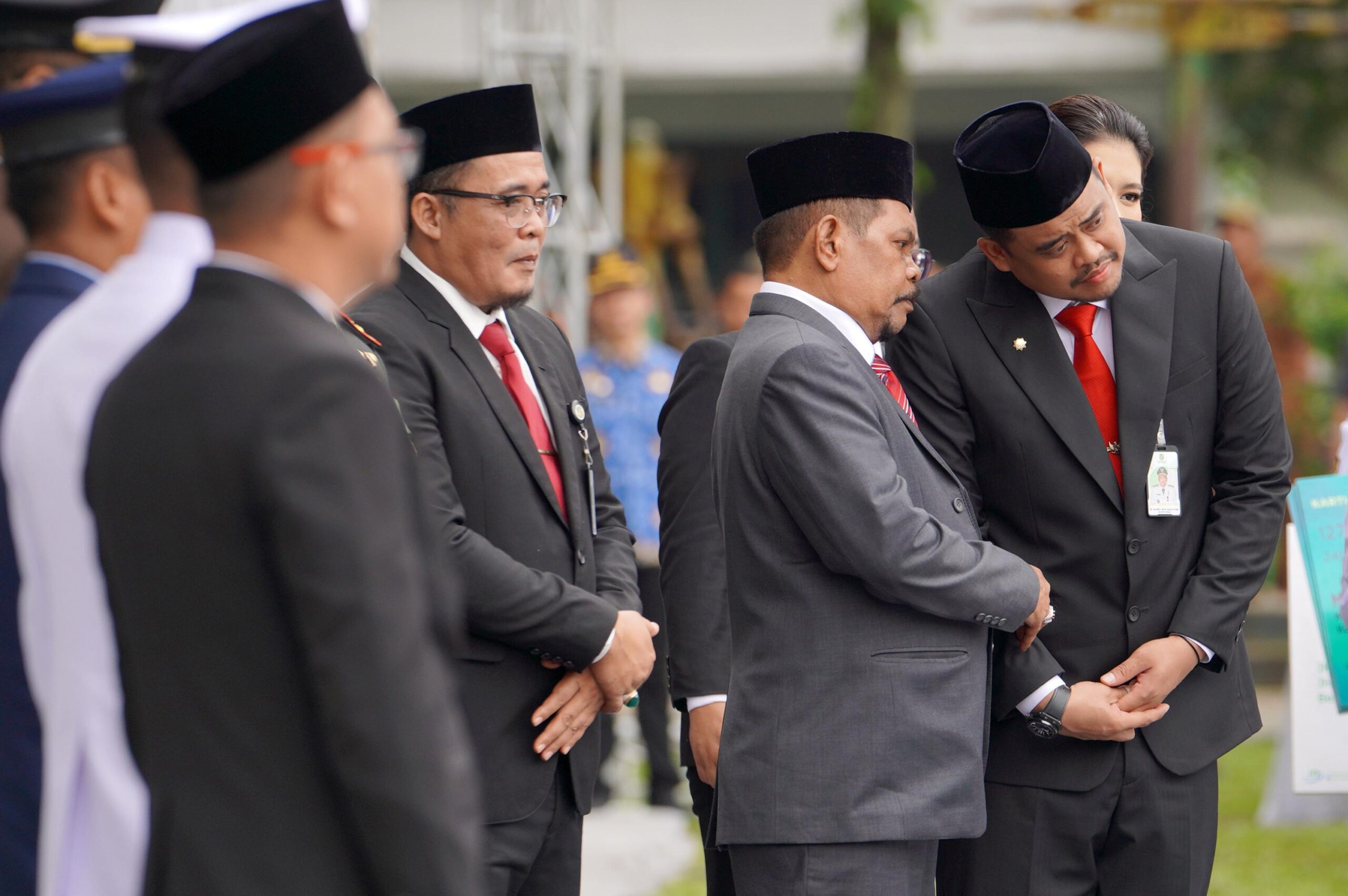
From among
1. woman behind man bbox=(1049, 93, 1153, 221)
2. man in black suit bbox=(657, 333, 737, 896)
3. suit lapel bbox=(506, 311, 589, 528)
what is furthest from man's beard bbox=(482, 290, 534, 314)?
woman behind man bbox=(1049, 93, 1153, 221)

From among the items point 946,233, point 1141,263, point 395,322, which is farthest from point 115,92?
point 946,233

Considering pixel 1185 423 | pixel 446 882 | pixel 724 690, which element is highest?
pixel 446 882

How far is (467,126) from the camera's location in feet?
9.65

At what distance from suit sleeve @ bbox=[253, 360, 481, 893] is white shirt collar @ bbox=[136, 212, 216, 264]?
16.9 inches

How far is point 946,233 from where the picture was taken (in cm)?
1445

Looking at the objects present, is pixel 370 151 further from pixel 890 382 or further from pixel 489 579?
pixel 890 382

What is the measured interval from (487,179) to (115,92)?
37.5 inches

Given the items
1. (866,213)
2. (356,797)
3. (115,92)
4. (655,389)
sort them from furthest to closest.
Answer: (655,389) < (866,213) < (115,92) < (356,797)

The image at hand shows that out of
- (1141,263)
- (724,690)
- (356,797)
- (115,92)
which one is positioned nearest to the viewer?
(356,797)

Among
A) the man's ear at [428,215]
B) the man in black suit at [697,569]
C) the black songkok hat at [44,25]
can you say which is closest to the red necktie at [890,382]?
the man in black suit at [697,569]

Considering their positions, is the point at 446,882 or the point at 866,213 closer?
the point at 446,882

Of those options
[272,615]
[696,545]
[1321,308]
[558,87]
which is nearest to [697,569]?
[696,545]

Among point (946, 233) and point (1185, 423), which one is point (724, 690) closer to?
point (1185, 423)

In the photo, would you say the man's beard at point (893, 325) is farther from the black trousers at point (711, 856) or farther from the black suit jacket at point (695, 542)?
the black trousers at point (711, 856)
